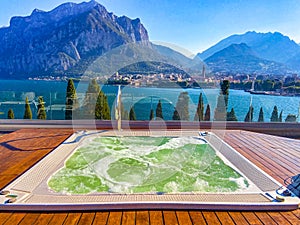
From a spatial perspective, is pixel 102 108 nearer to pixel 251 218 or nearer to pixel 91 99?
pixel 91 99

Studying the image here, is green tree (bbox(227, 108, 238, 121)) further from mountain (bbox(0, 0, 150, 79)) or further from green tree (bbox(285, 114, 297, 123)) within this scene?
mountain (bbox(0, 0, 150, 79))

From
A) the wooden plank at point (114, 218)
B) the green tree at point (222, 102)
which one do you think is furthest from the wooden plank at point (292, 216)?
the green tree at point (222, 102)

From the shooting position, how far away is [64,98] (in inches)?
235

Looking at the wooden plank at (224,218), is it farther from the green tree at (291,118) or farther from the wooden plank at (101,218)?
the green tree at (291,118)

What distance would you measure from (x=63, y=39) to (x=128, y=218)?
13.0m

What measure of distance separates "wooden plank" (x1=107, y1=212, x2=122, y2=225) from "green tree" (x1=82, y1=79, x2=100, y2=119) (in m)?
3.89

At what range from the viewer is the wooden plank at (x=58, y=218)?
5.49 feet

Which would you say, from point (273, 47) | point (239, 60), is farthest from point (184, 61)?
point (273, 47)

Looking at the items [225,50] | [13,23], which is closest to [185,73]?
[225,50]

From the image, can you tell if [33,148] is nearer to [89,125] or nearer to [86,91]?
[89,125]

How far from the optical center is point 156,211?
1.81m

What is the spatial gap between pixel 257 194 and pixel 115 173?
1689 mm

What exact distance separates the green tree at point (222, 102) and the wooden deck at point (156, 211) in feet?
3.34

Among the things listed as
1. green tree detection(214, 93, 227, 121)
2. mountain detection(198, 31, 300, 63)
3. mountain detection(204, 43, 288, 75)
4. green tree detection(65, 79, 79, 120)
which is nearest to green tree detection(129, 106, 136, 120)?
green tree detection(65, 79, 79, 120)
